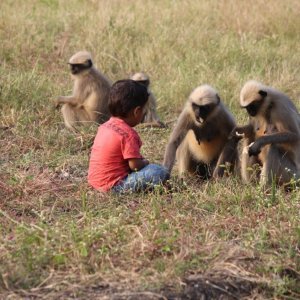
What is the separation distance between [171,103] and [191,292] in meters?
5.84

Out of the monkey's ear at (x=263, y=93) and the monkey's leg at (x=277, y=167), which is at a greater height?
the monkey's ear at (x=263, y=93)

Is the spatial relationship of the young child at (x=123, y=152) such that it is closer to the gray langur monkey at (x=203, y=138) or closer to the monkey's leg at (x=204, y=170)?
the gray langur monkey at (x=203, y=138)

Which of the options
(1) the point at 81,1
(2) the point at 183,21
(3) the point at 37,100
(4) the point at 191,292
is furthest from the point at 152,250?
(1) the point at 81,1

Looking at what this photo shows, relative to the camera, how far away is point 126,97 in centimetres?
644

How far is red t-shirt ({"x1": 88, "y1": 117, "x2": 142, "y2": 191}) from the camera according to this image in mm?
6430

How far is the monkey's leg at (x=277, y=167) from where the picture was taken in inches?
266

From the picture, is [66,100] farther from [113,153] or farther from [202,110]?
[113,153]

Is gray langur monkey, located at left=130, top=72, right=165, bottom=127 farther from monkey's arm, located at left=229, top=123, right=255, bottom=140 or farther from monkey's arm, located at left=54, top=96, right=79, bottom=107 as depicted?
monkey's arm, located at left=229, top=123, right=255, bottom=140

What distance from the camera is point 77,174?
732cm

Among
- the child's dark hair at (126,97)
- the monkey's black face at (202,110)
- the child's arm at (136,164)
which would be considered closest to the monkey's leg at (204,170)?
the monkey's black face at (202,110)

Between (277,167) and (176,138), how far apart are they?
3.25 feet

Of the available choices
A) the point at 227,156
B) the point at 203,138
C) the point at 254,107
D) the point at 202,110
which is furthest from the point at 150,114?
the point at 254,107

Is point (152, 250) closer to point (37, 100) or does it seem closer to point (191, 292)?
point (191, 292)

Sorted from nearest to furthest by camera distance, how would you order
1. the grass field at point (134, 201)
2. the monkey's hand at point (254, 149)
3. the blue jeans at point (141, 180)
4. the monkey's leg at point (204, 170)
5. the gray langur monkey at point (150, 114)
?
the grass field at point (134, 201)
the blue jeans at point (141, 180)
the monkey's hand at point (254, 149)
the monkey's leg at point (204, 170)
the gray langur monkey at point (150, 114)
